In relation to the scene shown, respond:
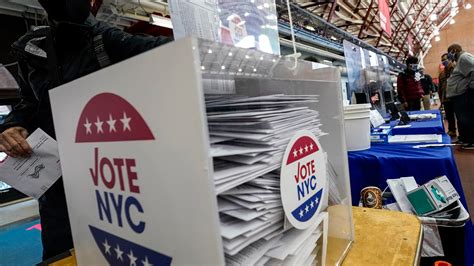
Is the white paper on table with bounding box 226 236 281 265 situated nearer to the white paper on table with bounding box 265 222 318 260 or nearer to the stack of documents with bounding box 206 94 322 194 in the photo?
the white paper on table with bounding box 265 222 318 260

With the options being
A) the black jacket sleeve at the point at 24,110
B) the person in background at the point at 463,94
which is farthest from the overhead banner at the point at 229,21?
the person in background at the point at 463,94

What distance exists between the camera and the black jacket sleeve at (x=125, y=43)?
2.87 feet

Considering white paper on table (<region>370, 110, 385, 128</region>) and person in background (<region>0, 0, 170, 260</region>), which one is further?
white paper on table (<region>370, 110, 385, 128</region>)

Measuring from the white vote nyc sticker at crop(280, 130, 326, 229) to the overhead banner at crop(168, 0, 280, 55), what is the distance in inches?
10.7

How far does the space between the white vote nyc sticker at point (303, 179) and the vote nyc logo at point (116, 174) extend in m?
0.23

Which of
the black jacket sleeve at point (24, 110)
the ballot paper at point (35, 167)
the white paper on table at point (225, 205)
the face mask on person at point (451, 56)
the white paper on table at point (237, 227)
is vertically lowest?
the white paper on table at point (237, 227)

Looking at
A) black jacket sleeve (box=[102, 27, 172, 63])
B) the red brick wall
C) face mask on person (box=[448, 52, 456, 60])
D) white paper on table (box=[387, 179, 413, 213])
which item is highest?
the red brick wall

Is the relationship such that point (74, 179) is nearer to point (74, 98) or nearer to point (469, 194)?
point (74, 98)

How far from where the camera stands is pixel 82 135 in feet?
1.69

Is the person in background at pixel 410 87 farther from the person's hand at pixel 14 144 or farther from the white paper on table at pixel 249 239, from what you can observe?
the person's hand at pixel 14 144

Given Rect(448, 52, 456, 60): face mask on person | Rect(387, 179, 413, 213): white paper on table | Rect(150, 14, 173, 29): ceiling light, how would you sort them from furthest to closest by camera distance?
Rect(448, 52, 456, 60): face mask on person → Rect(150, 14, 173, 29): ceiling light → Rect(387, 179, 413, 213): white paper on table

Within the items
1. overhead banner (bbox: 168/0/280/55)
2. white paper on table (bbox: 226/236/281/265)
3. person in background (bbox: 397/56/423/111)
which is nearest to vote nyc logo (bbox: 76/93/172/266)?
white paper on table (bbox: 226/236/281/265)

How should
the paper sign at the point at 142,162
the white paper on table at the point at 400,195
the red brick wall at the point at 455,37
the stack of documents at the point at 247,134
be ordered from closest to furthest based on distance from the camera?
the paper sign at the point at 142,162 < the stack of documents at the point at 247,134 < the white paper on table at the point at 400,195 < the red brick wall at the point at 455,37

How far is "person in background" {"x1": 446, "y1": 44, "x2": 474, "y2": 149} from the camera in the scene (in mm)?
3809
